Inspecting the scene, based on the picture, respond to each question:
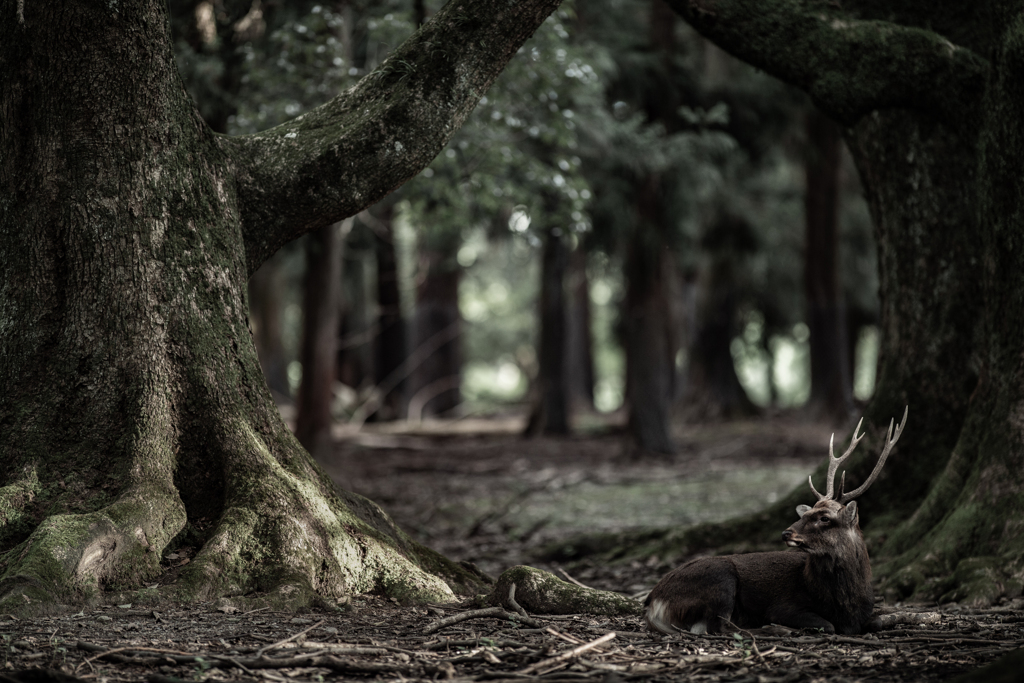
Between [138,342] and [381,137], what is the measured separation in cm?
194

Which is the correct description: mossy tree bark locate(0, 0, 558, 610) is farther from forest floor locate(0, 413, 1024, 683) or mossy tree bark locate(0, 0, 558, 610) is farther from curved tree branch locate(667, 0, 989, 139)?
curved tree branch locate(667, 0, 989, 139)

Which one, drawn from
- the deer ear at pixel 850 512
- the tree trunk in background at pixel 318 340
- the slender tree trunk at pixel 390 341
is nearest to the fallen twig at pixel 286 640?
the deer ear at pixel 850 512

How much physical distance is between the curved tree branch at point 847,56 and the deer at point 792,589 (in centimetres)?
332

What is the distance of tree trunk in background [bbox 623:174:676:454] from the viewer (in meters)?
16.1

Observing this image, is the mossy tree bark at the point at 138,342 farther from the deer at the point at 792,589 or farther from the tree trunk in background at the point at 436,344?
the tree trunk in background at the point at 436,344

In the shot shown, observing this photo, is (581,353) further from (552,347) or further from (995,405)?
(995,405)

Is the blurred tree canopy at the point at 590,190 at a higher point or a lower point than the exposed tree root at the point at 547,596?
higher

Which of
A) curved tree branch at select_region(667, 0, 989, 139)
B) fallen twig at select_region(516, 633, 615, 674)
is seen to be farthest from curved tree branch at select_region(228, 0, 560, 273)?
fallen twig at select_region(516, 633, 615, 674)

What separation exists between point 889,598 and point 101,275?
5.40 metres

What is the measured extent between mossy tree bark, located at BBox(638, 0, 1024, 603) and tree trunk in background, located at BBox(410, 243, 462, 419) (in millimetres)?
15658

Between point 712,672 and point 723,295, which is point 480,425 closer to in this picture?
point 723,295

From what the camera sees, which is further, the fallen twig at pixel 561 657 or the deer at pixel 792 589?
the deer at pixel 792 589

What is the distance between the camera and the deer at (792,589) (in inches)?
197

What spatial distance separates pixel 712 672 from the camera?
4082 mm
